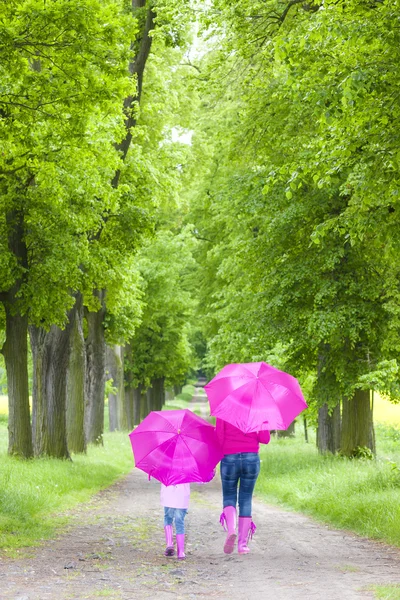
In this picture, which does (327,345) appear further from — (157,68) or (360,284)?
(157,68)

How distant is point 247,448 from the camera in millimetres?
8562

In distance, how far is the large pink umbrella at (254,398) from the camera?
27.0ft

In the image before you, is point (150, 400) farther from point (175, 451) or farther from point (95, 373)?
→ point (175, 451)

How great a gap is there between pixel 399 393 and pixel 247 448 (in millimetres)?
7431

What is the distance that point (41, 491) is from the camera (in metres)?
13.2

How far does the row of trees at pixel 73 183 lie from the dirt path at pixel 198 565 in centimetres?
505

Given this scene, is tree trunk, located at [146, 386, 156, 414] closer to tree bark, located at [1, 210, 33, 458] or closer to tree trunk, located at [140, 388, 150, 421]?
tree trunk, located at [140, 388, 150, 421]

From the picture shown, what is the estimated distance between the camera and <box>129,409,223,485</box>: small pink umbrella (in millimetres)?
8328

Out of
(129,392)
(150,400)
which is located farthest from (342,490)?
(150,400)

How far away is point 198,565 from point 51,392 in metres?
10.8

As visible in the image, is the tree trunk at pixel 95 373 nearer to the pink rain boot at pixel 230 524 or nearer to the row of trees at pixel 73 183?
the row of trees at pixel 73 183

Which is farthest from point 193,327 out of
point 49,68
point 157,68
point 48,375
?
point 49,68

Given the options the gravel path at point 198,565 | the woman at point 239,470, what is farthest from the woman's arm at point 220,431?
the gravel path at point 198,565

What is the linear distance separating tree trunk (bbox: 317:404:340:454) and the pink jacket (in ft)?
43.0
